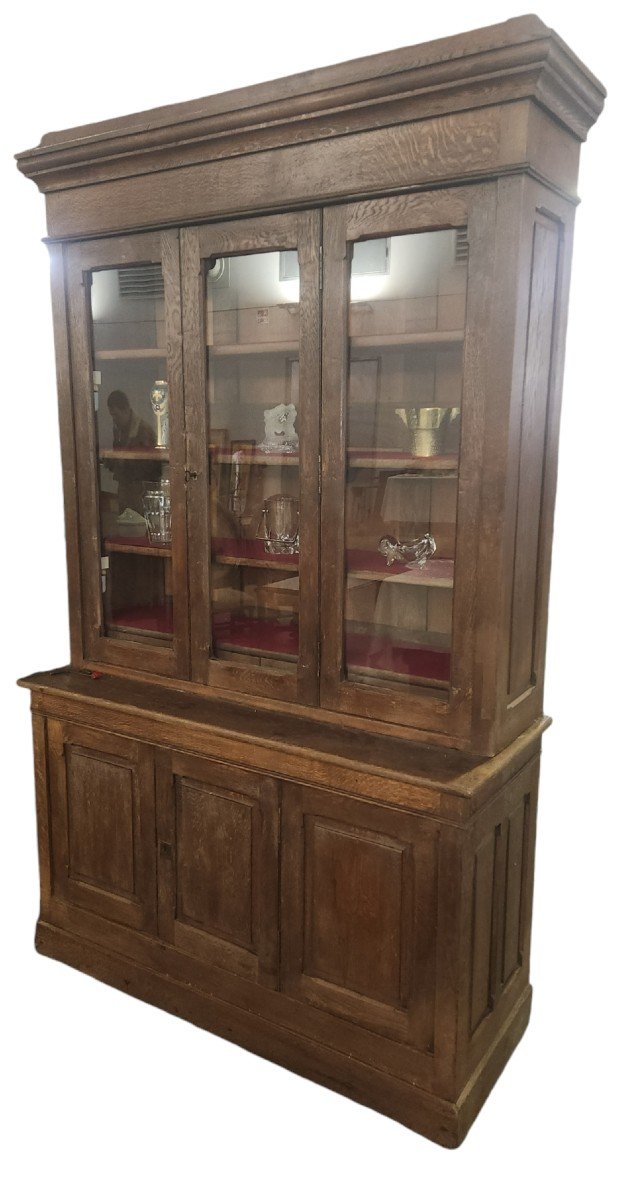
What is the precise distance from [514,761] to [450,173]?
1.45 m

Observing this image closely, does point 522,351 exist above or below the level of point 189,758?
→ above

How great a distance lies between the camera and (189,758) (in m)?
2.55

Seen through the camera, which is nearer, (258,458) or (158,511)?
(258,458)

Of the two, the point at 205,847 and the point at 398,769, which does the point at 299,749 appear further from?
the point at 205,847

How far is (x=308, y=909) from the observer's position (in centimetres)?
239

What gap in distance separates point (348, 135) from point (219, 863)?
200 centimetres

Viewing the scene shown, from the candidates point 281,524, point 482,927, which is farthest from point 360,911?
point 281,524

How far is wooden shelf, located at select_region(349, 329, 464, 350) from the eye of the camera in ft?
6.94

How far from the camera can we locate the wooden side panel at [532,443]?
2095 mm

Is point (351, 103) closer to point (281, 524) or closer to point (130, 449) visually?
point (281, 524)

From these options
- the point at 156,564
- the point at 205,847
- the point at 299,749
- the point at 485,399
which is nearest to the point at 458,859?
the point at 299,749

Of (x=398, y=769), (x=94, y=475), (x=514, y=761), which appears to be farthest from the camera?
(x=94, y=475)

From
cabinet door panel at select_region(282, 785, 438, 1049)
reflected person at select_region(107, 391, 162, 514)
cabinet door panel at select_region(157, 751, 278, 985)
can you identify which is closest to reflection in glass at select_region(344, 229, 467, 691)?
cabinet door panel at select_region(282, 785, 438, 1049)

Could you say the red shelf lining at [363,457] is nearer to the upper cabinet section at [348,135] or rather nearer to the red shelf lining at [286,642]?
the red shelf lining at [286,642]
